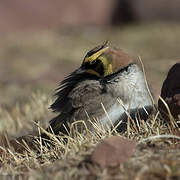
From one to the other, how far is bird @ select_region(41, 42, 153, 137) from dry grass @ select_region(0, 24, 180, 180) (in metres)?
0.30

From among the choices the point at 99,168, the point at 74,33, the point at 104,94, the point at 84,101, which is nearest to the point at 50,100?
the point at 84,101

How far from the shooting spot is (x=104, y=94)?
5.40 metres

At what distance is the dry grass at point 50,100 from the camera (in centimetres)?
365

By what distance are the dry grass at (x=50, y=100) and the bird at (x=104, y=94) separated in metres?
0.30

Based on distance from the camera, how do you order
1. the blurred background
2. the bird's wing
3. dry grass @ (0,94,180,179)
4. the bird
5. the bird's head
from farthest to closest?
1. the blurred background
2. the bird's head
3. the bird's wing
4. the bird
5. dry grass @ (0,94,180,179)

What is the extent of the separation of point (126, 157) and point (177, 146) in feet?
1.89

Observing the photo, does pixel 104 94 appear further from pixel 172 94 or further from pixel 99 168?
pixel 99 168

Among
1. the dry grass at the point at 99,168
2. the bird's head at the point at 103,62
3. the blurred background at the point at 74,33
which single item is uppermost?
the bird's head at the point at 103,62

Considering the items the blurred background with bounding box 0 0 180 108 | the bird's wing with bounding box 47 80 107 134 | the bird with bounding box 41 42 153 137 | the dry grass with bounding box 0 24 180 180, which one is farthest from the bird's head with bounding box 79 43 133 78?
the blurred background with bounding box 0 0 180 108

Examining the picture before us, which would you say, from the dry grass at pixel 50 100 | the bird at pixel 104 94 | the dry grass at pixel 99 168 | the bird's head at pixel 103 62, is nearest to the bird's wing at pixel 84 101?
the bird at pixel 104 94

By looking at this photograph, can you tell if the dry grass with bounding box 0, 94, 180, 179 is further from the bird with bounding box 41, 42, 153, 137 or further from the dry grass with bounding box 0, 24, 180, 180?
the bird with bounding box 41, 42, 153, 137

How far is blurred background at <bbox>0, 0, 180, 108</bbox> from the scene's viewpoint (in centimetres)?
1444

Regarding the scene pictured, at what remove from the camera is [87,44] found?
17.7 m

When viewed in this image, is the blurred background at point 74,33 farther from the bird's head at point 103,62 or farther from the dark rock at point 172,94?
the dark rock at point 172,94
